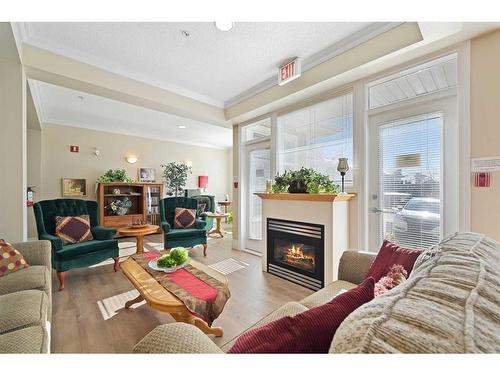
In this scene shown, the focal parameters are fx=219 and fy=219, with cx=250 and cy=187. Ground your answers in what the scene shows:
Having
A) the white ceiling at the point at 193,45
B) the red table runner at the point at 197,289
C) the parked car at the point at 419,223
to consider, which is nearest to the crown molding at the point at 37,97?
the white ceiling at the point at 193,45

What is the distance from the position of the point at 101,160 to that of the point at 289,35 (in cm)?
524

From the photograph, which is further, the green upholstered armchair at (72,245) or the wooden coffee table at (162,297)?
the green upholstered armchair at (72,245)

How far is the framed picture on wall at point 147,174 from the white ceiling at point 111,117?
940mm

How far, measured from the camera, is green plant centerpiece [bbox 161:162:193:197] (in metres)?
6.20

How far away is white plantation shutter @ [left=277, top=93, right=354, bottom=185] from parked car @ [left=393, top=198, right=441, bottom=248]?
26.7 inches

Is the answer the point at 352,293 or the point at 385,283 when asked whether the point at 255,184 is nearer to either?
the point at 385,283

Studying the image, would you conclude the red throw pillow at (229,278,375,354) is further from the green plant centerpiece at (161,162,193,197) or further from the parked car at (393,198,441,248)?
the green plant centerpiece at (161,162,193,197)

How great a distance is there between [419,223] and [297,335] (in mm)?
2365

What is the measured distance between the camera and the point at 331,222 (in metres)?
2.48

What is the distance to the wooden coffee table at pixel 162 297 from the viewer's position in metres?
1.51

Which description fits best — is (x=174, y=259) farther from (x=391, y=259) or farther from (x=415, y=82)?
(x=415, y=82)

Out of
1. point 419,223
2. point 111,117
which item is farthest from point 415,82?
point 111,117

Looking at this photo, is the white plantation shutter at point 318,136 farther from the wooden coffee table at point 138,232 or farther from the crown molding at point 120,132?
the crown molding at point 120,132
